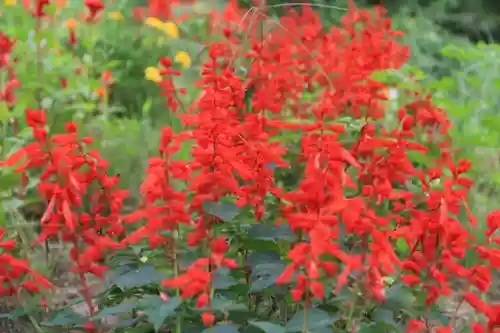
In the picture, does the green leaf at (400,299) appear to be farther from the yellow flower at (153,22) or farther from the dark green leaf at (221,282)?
the yellow flower at (153,22)

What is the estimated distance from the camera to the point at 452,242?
6.14ft

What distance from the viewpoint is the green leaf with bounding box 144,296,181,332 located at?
1.74 meters

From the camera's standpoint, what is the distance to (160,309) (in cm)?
176

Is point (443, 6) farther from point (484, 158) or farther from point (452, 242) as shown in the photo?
point (452, 242)

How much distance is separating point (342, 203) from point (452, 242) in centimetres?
36

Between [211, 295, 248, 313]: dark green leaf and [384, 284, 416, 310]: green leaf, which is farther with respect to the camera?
[384, 284, 416, 310]: green leaf

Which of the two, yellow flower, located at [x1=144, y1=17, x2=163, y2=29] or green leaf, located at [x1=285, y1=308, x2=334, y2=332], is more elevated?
yellow flower, located at [x1=144, y1=17, x2=163, y2=29]

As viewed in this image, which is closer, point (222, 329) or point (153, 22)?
point (222, 329)

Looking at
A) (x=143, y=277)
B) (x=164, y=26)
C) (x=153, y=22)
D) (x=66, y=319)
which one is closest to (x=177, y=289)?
(x=143, y=277)

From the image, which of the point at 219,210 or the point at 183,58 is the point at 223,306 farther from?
the point at 183,58

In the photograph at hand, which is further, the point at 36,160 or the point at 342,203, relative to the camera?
the point at 36,160

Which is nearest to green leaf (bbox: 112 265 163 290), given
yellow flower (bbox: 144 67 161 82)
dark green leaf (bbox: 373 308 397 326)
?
dark green leaf (bbox: 373 308 397 326)

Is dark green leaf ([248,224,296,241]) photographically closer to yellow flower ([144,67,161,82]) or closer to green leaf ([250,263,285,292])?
green leaf ([250,263,285,292])

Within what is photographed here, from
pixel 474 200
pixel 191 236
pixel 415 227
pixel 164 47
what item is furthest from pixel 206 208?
pixel 164 47
